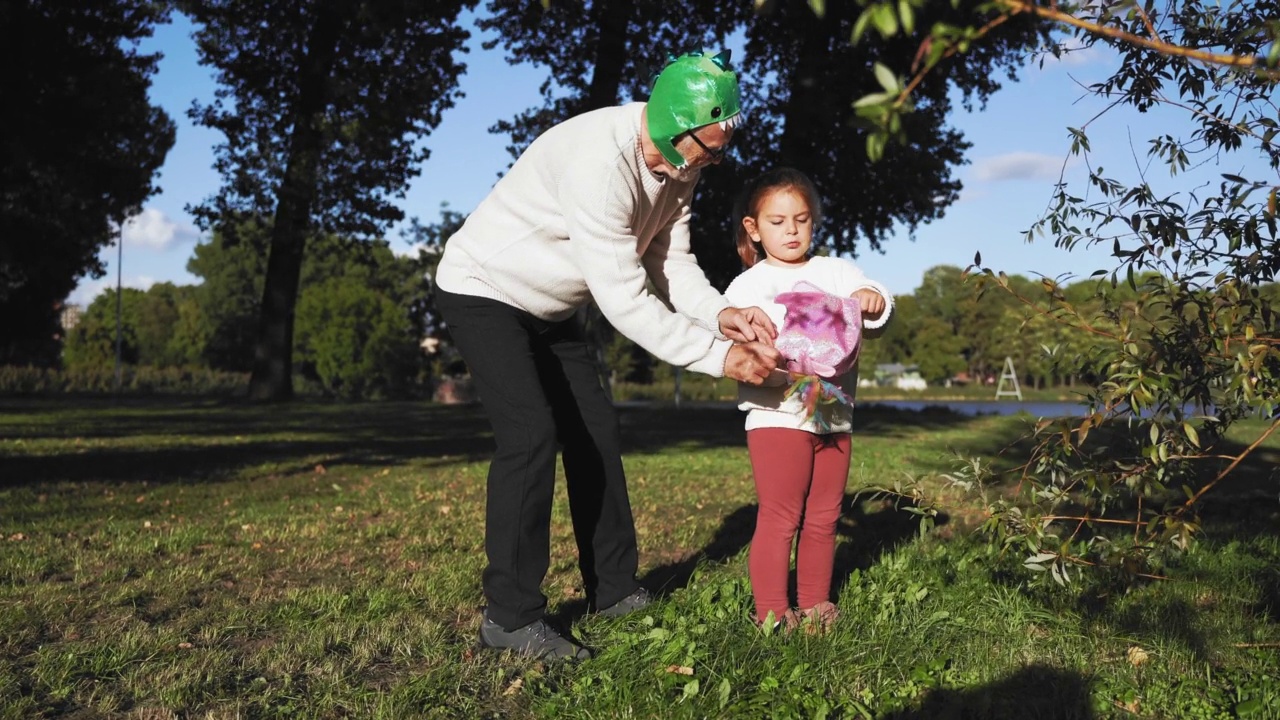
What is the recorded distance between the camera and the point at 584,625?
3900 mm

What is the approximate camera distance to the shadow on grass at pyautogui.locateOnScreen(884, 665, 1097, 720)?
2.93 metres

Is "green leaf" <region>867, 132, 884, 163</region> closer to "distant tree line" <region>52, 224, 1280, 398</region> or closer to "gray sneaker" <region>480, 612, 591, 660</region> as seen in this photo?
"gray sneaker" <region>480, 612, 591, 660</region>

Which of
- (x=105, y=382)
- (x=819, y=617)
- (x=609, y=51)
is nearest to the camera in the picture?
(x=819, y=617)

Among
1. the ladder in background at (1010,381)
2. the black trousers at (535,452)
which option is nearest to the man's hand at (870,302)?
the black trousers at (535,452)

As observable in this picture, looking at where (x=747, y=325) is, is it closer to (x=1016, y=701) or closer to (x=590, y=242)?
(x=590, y=242)

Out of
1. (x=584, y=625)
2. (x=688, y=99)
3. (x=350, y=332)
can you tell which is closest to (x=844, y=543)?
(x=584, y=625)

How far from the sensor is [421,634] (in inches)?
147

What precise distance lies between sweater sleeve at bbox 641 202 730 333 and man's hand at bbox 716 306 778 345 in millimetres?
168

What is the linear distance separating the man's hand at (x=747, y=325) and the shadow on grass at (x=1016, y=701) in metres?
1.28

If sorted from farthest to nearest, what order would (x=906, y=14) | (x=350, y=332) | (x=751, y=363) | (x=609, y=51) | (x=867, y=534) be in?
1. (x=350, y=332)
2. (x=609, y=51)
3. (x=867, y=534)
4. (x=751, y=363)
5. (x=906, y=14)

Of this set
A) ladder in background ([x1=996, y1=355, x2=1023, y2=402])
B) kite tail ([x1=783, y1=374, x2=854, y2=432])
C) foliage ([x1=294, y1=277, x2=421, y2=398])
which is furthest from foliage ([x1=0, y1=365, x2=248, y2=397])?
ladder in background ([x1=996, y1=355, x2=1023, y2=402])

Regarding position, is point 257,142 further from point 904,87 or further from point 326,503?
point 904,87

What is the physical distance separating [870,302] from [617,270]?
1.02m

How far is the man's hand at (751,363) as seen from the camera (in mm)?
3336
